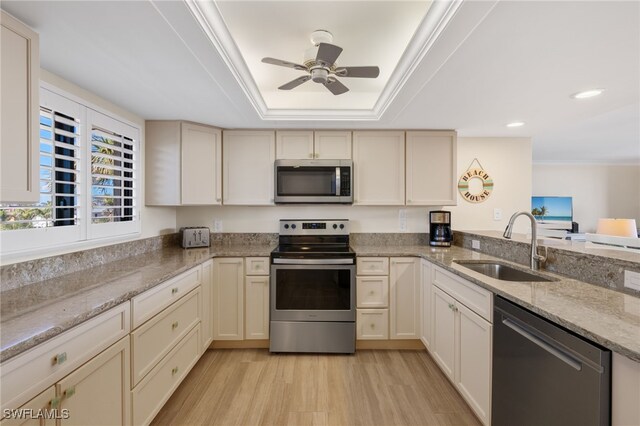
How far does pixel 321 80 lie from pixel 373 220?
172 centimetres

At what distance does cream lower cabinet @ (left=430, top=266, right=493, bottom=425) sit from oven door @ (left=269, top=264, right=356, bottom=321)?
699mm

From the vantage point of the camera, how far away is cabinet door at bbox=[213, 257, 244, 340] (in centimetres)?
248

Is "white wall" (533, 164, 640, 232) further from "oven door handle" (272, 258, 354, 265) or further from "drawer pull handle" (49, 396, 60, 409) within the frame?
"drawer pull handle" (49, 396, 60, 409)

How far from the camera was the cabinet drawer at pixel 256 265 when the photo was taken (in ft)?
8.13

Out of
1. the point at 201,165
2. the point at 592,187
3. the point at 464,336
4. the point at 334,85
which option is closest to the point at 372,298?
the point at 464,336

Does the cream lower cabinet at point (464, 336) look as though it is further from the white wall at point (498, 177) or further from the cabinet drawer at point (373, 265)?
the white wall at point (498, 177)

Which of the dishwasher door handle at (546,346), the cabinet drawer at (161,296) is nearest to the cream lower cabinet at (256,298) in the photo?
the cabinet drawer at (161,296)

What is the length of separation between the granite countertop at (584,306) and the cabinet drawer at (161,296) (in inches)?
72.6

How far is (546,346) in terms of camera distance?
1.11 meters

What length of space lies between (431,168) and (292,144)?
1.44 m

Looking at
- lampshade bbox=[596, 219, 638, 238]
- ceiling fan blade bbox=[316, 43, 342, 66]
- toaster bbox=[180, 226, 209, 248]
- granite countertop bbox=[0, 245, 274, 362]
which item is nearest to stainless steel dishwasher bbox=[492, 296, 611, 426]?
ceiling fan blade bbox=[316, 43, 342, 66]

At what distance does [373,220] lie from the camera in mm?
3061

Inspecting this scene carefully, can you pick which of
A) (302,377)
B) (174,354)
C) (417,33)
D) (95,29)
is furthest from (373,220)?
(95,29)

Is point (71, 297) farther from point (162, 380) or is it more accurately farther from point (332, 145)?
point (332, 145)
